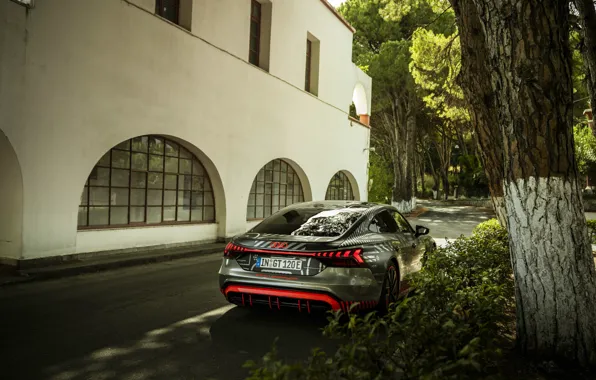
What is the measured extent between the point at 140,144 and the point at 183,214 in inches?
89.2

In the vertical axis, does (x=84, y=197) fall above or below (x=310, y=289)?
above

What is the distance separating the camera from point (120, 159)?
9812 mm

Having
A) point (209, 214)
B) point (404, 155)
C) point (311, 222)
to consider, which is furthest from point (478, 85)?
point (404, 155)

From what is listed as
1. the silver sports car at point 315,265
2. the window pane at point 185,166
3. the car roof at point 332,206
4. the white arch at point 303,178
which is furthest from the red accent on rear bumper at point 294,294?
the white arch at point 303,178

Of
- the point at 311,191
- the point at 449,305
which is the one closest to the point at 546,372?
the point at 449,305

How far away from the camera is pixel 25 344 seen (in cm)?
417

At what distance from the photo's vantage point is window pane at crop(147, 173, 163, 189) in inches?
418

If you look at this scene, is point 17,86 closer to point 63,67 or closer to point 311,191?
point 63,67

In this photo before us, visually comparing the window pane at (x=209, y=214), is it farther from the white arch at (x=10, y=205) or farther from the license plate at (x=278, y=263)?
the license plate at (x=278, y=263)

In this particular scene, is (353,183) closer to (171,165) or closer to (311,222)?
(171,165)

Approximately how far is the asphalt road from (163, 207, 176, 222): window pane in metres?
4.13

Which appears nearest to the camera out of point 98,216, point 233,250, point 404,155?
point 233,250

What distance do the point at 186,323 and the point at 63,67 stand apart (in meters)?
5.63

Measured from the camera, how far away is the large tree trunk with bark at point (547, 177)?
3.47 metres
